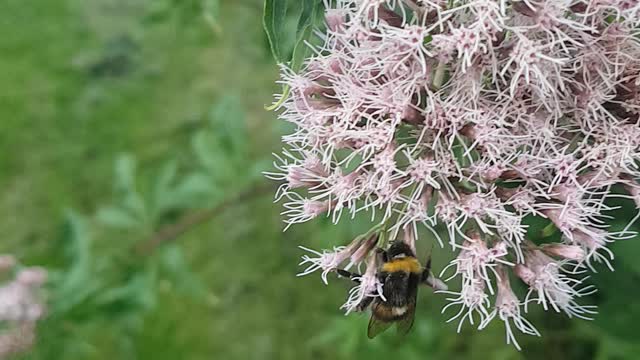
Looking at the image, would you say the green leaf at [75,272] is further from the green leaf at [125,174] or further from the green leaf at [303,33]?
the green leaf at [303,33]

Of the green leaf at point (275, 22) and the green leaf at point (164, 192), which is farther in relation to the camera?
the green leaf at point (164, 192)

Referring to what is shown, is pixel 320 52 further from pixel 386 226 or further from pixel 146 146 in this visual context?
pixel 146 146

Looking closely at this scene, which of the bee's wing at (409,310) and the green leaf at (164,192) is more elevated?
the bee's wing at (409,310)

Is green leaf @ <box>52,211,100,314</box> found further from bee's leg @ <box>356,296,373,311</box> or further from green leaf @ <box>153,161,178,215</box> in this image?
bee's leg @ <box>356,296,373,311</box>

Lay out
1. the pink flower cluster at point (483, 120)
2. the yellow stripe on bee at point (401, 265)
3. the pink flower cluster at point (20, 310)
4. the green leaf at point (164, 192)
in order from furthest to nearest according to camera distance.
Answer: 1. the green leaf at point (164, 192)
2. the pink flower cluster at point (20, 310)
3. the yellow stripe on bee at point (401, 265)
4. the pink flower cluster at point (483, 120)

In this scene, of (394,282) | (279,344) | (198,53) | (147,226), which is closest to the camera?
(394,282)

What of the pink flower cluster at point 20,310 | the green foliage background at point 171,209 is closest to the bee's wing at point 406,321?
the green foliage background at point 171,209

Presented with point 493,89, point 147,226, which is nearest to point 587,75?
point 493,89

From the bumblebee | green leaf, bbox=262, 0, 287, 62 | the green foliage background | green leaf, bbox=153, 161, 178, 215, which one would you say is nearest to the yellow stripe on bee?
the bumblebee
